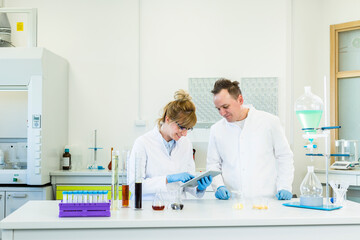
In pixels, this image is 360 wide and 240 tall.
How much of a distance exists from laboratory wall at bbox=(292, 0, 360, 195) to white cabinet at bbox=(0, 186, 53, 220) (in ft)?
8.93

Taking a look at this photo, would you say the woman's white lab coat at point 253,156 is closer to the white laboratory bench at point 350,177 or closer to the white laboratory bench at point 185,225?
the white laboratory bench at point 185,225

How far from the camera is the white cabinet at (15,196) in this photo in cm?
417

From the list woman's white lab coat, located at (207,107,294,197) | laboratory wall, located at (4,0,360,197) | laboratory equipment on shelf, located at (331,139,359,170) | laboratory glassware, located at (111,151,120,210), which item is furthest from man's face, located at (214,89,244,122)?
laboratory equipment on shelf, located at (331,139,359,170)

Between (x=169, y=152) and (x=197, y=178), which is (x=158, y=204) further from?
(x=169, y=152)

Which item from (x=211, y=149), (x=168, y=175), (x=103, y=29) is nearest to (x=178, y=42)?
(x=103, y=29)

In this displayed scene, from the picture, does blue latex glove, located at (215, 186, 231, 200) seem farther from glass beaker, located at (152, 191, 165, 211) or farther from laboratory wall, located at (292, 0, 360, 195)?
laboratory wall, located at (292, 0, 360, 195)

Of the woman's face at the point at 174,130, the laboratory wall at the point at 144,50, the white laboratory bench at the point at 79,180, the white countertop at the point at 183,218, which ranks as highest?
the laboratory wall at the point at 144,50

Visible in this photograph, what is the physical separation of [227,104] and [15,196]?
8.03 feet

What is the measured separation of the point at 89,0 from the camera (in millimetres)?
4949

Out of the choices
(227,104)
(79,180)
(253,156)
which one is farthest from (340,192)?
(79,180)

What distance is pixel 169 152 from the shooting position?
111 inches

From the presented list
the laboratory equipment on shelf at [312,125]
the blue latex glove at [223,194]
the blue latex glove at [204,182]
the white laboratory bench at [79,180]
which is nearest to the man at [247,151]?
the blue latex glove at [223,194]

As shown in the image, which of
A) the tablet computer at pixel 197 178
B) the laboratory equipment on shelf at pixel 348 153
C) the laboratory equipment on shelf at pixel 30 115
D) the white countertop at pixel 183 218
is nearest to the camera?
the white countertop at pixel 183 218

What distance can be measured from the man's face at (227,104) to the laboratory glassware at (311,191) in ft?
2.39
